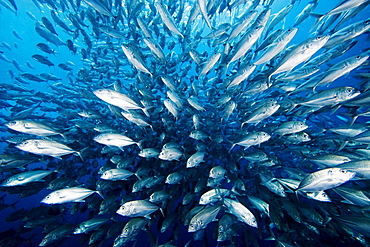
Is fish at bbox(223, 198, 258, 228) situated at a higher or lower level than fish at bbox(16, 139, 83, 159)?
lower

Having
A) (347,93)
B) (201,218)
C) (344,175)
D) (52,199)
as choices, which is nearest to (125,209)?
(52,199)

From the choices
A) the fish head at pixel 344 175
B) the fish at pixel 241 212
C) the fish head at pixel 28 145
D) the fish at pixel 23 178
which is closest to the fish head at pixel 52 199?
the fish at pixel 23 178

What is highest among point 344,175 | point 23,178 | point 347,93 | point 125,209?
point 347,93

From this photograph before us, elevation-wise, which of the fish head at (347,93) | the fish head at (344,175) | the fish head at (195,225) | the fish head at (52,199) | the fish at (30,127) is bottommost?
the fish head at (195,225)

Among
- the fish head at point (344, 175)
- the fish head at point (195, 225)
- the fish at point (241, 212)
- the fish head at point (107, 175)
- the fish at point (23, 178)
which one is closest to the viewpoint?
the fish head at point (344, 175)

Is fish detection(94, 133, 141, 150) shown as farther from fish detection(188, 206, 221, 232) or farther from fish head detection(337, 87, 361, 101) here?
fish head detection(337, 87, 361, 101)

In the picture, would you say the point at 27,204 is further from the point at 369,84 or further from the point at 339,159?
the point at 369,84

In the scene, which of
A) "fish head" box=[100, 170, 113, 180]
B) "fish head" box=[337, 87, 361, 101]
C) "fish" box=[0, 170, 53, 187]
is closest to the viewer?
"fish head" box=[337, 87, 361, 101]

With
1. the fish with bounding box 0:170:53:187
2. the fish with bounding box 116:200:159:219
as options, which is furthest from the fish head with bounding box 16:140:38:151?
the fish with bounding box 116:200:159:219

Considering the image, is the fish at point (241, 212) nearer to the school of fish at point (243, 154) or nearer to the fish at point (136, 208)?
the school of fish at point (243, 154)

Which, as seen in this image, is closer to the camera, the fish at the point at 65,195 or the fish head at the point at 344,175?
the fish head at the point at 344,175

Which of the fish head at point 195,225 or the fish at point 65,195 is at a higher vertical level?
the fish at point 65,195

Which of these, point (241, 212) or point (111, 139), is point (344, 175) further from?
point (111, 139)

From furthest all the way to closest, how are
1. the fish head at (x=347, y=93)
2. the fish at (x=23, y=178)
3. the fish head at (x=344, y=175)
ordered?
1. the fish at (x=23, y=178)
2. the fish head at (x=347, y=93)
3. the fish head at (x=344, y=175)
